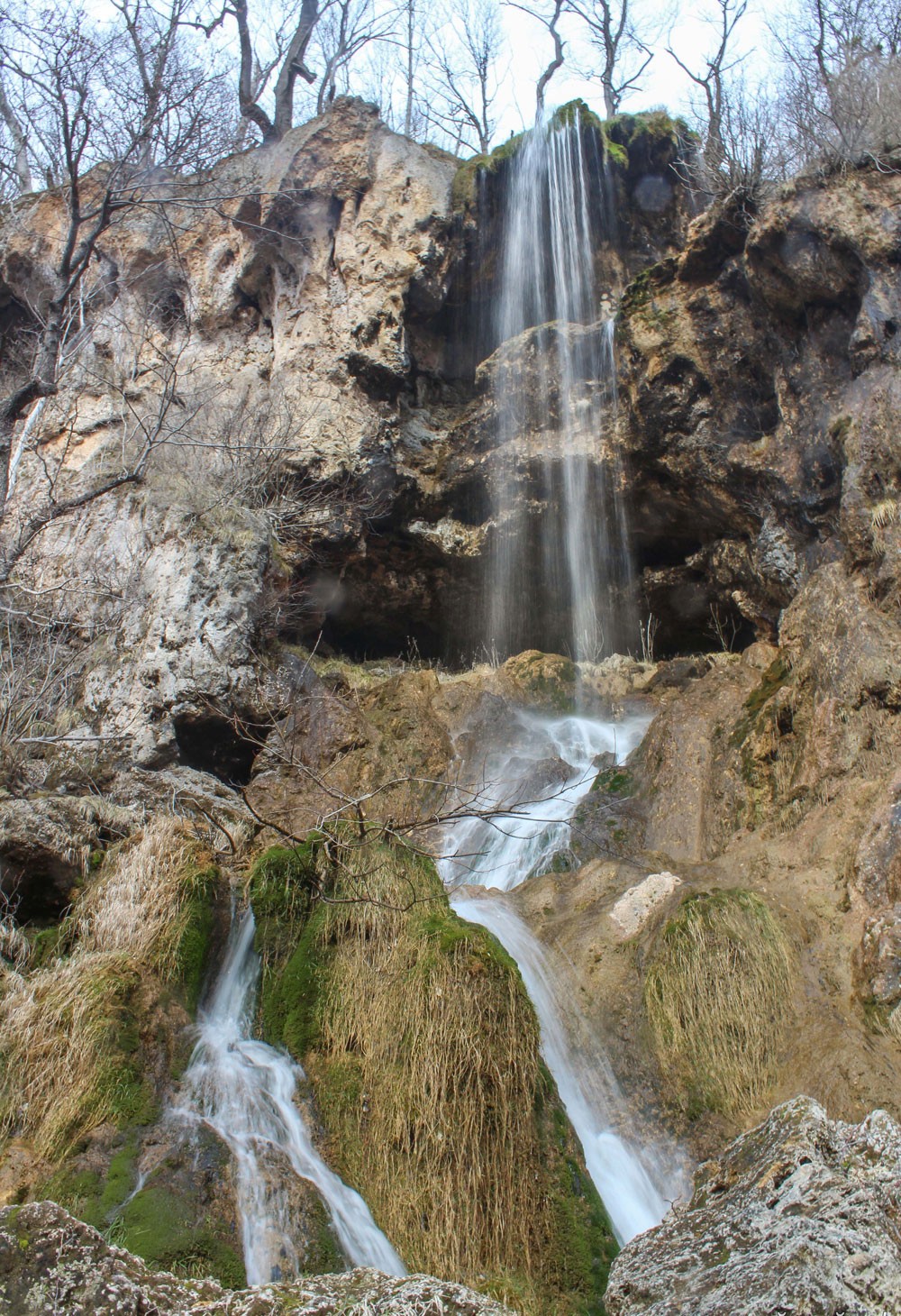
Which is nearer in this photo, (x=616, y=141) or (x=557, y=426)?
(x=557, y=426)

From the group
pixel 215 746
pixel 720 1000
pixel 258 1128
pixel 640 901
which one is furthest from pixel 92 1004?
pixel 215 746

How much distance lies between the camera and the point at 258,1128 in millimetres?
4484

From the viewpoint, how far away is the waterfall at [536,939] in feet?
14.8

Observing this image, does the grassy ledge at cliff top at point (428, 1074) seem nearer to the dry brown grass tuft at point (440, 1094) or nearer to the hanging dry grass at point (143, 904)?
the dry brown grass tuft at point (440, 1094)

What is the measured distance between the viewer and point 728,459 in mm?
11023

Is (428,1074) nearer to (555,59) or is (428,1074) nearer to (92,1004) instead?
(92,1004)

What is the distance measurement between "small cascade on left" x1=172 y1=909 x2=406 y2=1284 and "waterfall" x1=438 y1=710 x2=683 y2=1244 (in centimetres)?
121

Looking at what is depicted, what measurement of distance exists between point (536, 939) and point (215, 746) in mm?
5168

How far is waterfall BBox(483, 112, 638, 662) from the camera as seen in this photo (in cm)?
1288

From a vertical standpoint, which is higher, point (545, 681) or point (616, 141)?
point (616, 141)

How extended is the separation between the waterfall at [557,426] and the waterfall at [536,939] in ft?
9.44

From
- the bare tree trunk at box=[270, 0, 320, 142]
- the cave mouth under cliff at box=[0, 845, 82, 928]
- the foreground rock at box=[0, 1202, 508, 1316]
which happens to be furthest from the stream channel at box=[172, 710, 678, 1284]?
the bare tree trunk at box=[270, 0, 320, 142]

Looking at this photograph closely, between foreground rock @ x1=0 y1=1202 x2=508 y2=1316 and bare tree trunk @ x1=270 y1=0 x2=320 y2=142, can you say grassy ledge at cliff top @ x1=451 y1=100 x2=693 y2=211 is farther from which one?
foreground rock @ x1=0 y1=1202 x2=508 y2=1316

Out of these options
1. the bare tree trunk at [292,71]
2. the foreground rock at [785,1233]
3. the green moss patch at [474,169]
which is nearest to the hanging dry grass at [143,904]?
the foreground rock at [785,1233]
